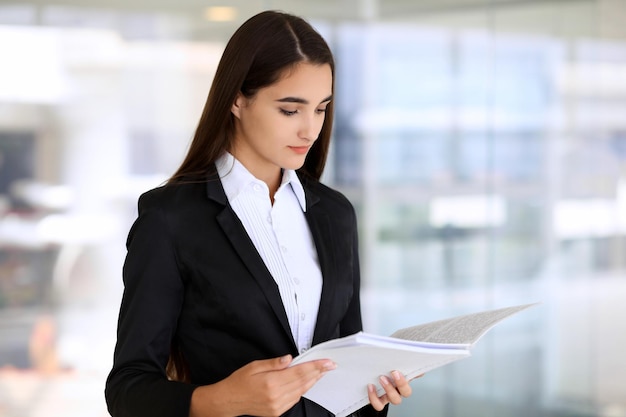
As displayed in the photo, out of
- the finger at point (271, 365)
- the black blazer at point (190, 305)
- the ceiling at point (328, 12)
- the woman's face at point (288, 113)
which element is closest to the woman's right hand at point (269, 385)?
the finger at point (271, 365)

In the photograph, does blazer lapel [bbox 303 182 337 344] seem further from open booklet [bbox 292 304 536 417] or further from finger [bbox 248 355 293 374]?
finger [bbox 248 355 293 374]

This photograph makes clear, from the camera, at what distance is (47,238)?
13.2 ft

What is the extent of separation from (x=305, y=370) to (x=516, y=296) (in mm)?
3623

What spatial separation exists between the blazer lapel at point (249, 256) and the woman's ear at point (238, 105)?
0.48 ft

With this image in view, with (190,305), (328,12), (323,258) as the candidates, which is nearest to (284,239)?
(323,258)

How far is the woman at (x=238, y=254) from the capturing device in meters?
1.45

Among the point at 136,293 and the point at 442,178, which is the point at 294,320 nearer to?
the point at 136,293

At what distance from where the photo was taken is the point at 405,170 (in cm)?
489

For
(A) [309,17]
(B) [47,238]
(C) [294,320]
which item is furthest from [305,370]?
(A) [309,17]

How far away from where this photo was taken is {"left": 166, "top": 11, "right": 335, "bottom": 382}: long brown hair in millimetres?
1536

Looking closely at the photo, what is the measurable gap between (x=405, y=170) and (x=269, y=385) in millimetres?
3664

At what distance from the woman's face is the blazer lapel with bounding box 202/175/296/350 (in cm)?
12

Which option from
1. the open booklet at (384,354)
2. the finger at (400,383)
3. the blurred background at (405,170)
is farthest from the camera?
the blurred background at (405,170)

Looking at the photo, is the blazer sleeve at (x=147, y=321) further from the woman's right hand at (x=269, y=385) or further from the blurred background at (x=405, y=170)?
the blurred background at (x=405, y=170)
